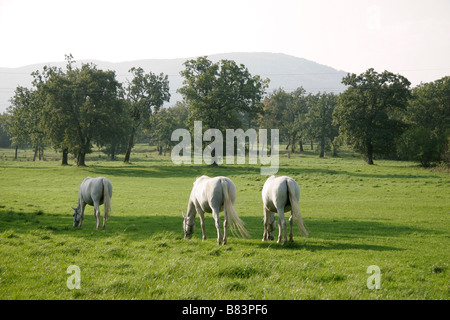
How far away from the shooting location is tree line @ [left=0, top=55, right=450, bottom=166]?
140ft

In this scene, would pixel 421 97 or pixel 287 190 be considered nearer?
pixel 287 190

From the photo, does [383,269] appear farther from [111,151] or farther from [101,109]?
[111,151]

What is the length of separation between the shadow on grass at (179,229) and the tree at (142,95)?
3843 cm

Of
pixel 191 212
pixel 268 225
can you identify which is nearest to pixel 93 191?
pixel 191 212

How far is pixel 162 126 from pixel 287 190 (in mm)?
73165

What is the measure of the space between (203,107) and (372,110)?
2543cm

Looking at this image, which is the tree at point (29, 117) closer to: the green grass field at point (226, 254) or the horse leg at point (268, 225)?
the green grass field at point (226, 254)

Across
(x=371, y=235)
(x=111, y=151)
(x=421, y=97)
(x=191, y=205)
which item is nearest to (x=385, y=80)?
(x=421, y=97)

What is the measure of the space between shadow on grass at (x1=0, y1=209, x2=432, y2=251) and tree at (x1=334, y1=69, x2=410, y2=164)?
36.5 m

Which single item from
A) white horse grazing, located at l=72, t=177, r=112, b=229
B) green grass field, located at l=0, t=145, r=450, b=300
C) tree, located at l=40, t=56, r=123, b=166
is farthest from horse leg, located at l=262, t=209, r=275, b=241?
tree, located at l=40, t=56, r=123, b=166

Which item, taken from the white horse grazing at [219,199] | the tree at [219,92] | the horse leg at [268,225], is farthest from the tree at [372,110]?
the white horse grazing at [219,199]

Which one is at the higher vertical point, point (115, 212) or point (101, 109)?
point (101, 109)

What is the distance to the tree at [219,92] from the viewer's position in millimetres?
48875
